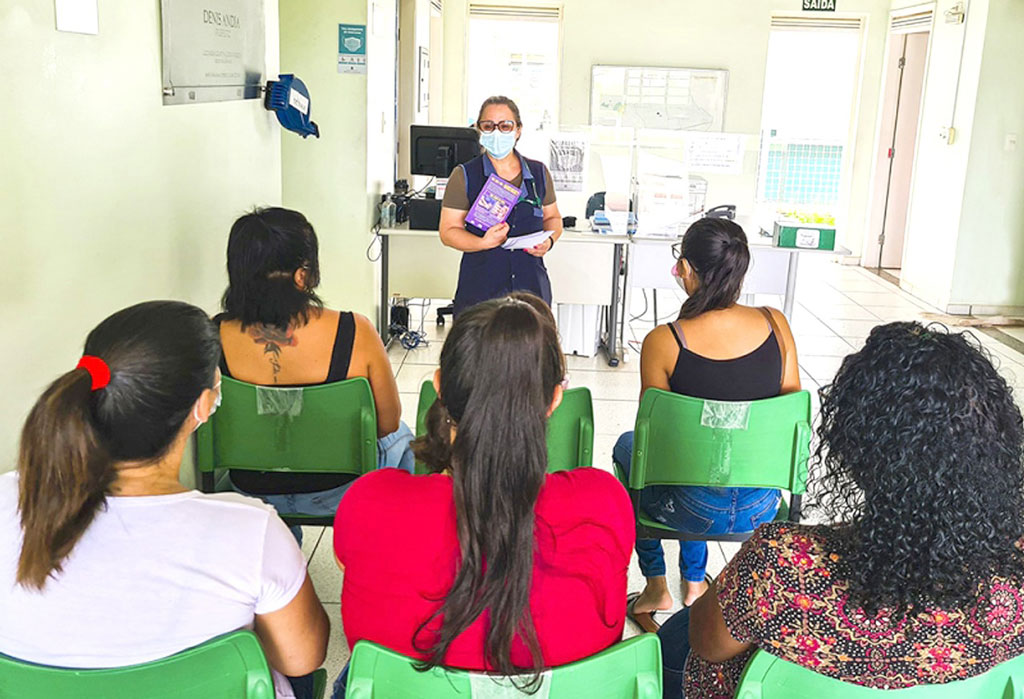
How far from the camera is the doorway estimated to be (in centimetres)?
839

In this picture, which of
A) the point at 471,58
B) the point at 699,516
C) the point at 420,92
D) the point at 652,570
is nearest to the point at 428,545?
the point at 699,516

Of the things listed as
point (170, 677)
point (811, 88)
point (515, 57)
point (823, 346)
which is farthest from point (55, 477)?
point (811, 88)

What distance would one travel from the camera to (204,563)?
4.06ft

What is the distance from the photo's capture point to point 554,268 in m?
5.32

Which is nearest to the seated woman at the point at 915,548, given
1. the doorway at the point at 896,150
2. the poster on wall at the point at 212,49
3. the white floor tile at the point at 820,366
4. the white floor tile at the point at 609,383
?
the poster on wall at the point at 212,49

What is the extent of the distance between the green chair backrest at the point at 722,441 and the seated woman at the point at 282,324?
656mm

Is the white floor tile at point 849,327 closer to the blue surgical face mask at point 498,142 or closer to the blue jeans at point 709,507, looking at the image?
the blue surgical face mask at point 498,142

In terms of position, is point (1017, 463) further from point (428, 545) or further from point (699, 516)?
point (699, 516)

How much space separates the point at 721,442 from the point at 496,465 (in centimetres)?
110

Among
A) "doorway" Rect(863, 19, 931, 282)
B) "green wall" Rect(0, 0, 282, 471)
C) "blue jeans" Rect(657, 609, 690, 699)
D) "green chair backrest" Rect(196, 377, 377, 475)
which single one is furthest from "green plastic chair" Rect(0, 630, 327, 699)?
"doorway" Rect(863, 19, 931, 282)

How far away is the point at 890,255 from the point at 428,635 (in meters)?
8.48

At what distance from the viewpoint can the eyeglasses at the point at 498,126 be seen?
3525mm

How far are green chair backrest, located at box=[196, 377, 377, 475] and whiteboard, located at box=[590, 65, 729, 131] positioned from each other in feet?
22.2

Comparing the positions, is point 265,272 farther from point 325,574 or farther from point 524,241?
point 524,241
